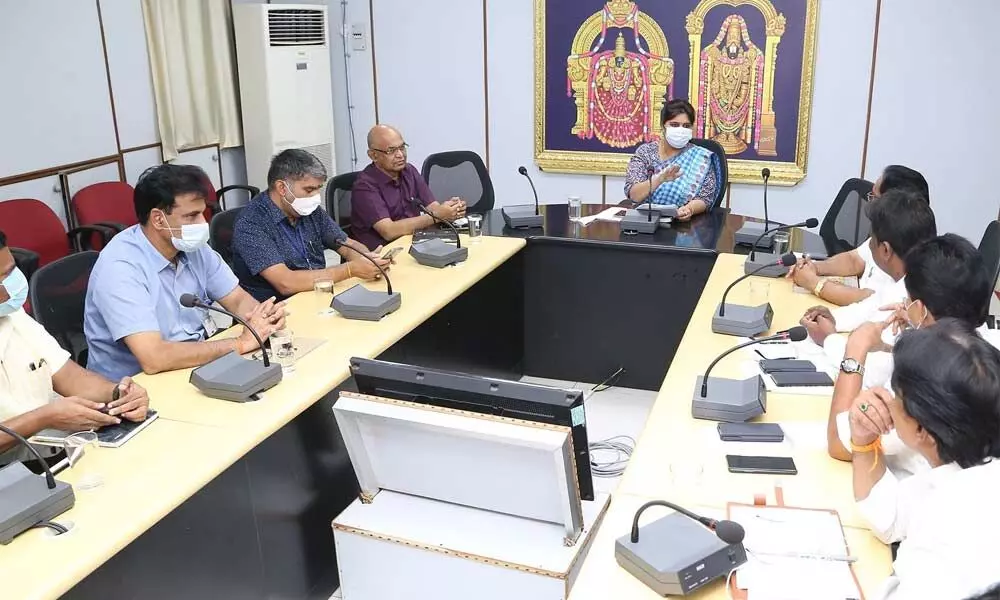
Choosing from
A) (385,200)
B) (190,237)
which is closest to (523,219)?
(385,200)

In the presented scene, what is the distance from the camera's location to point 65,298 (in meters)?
2.74

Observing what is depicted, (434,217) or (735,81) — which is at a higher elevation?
(735,81)

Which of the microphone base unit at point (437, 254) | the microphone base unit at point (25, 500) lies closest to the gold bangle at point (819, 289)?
the microphone base unit at point (437, 254)

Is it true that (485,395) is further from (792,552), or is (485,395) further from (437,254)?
(437,254)

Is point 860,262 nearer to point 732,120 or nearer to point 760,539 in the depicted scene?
point 760,539

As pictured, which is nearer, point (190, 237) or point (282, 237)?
point (190, 237)

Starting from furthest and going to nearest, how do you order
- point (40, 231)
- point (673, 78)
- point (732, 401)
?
point (673, 78) < point (40, 231) < point (732, 401)

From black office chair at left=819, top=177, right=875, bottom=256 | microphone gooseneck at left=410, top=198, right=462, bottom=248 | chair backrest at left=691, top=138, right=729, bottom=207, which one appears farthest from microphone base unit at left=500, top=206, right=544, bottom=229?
black office chair at left=819, top=177, right=875, bottom=256

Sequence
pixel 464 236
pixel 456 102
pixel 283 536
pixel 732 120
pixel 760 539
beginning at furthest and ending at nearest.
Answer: pixel 456 102, pixel 732 120, pixel 464 236, pixel 283 536, pixel 760 539

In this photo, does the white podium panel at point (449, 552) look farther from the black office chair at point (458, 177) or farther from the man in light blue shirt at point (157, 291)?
the black office chair at point (458, 177)

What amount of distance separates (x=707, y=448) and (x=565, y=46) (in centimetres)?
419

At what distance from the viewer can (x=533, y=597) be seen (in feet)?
6.38

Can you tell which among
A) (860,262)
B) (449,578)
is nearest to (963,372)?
(449,578)

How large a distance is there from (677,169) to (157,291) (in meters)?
2.61
